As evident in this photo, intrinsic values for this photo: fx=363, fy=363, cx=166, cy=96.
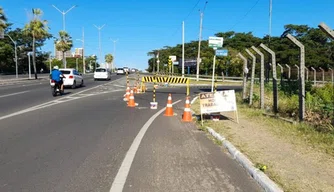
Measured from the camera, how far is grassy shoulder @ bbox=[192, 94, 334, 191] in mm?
5336

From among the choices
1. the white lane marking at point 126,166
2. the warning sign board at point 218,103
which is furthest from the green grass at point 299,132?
the white lane marking at point 126,166

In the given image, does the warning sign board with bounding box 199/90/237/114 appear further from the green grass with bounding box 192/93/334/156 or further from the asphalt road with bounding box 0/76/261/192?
the asphalt road with bounding box 0/76/261/192

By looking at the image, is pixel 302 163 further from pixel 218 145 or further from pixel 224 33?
pixel 224 33

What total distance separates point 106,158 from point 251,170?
8.79 feet

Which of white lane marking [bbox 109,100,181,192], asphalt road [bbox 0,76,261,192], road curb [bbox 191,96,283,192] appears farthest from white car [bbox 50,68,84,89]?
road curb [bbox 191,96,283,192]

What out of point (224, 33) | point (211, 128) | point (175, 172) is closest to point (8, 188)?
point (175, 172)

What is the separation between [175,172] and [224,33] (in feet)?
340

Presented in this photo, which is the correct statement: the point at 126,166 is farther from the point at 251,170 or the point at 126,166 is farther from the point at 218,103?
the point at 218,103

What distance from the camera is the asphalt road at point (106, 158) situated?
5.36 meters

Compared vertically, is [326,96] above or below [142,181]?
above

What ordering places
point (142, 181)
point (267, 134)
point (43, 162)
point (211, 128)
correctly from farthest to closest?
point (211, 128), point (267, 134), point (43, 162), point (142, 181)

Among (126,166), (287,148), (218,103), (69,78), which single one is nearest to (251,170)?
(287,148)

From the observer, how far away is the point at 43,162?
6430 mm

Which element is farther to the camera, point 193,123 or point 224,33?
Result: point 224,33
